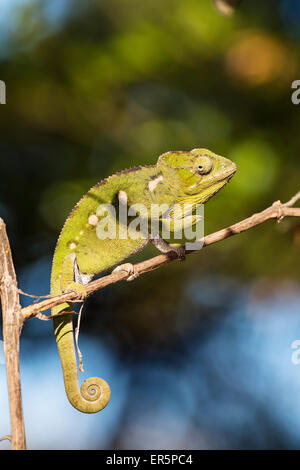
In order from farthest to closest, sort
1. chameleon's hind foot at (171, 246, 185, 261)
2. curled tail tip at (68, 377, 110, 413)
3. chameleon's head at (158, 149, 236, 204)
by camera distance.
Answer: chameleon's hind foot at (171, 246, 185, 261), chameleon's head at (158, 149, 236, 204), curled tail tip at (68, 377, 110, 413)

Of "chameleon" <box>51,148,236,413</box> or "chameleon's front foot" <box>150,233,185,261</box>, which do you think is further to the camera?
"chameleon's front foot" <box>150,233,185,261</box>

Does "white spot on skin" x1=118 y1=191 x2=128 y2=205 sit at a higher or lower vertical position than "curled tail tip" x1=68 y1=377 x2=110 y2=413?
higher

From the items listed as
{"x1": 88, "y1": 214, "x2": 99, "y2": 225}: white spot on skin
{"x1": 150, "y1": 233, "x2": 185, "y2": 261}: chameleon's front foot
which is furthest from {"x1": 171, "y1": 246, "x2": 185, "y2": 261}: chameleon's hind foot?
{"x1": 88, "y1": 214, "x2": 99, "y2": 225}: white spot on skin

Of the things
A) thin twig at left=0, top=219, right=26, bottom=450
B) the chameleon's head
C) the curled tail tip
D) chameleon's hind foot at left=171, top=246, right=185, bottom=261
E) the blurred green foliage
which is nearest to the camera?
thin twig at left=0, top=219, right=26, bottom=450

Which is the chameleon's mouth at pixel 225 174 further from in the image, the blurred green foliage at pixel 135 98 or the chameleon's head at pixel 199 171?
the blurred green foliage at pixel 135 98

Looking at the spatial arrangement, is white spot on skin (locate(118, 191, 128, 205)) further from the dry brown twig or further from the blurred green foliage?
the blurred green foliage

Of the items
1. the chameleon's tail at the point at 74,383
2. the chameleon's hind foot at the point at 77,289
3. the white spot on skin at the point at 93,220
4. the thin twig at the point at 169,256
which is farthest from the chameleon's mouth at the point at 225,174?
the chameleon's tail at the point at 74,383

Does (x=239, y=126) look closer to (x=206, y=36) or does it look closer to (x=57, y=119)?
(x=206, y=36)

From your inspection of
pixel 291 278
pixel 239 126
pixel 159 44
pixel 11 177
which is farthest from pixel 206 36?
pixel 291 278
